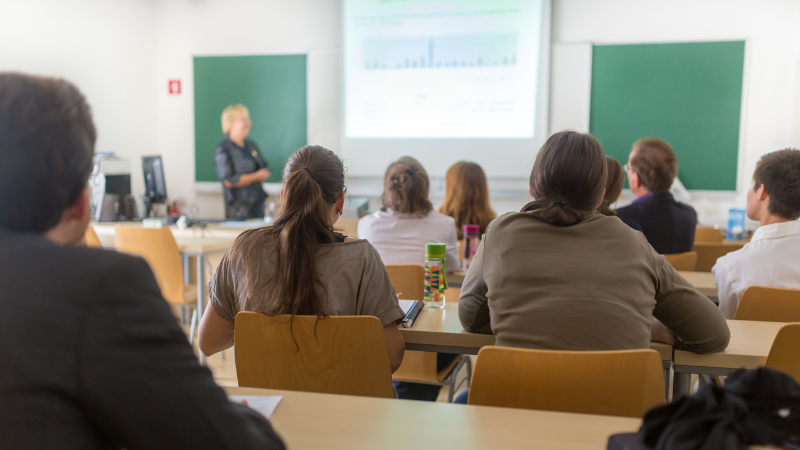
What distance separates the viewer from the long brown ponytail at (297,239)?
1.44m

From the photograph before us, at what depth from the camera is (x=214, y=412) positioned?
0.61m

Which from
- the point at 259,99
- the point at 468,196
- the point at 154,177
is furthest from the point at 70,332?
the point at 259,99

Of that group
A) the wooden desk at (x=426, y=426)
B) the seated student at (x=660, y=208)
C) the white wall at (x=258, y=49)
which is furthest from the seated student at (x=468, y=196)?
the white wall at (x=258, y=49)

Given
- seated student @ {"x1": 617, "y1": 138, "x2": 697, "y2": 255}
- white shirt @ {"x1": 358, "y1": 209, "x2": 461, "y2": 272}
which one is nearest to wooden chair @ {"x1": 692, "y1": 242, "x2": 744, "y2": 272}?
seated student @ {"x1": 617, "y1": 138, "x2": 697, "y2": 255}

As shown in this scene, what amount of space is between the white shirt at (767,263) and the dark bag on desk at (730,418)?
1423 mm

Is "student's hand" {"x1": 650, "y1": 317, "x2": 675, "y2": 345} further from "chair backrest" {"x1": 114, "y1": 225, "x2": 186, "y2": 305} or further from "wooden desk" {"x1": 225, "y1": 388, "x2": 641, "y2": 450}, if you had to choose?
"chair backrest" {"x1": 114, "y1": 225, "x2": 186, "y2": 305}

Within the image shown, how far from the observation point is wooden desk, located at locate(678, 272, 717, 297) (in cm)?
230

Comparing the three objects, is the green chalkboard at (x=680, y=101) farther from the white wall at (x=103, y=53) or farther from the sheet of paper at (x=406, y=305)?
the white wall at (x=103, y=53)

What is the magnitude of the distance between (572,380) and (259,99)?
17.1 ft

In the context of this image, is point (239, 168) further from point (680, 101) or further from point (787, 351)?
point (787, 351)

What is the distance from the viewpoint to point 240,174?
5.10 metres

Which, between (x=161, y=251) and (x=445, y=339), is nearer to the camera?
(x=445, y=339)

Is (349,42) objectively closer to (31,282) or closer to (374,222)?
(374,222)

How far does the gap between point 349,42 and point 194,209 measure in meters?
2.43
